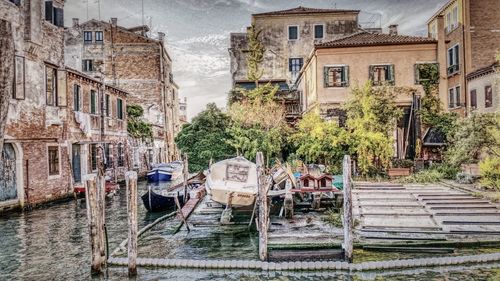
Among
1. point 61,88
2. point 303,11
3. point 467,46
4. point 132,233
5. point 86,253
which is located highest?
point 303,11

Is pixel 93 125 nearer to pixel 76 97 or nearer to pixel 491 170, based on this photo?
pixel 76 97

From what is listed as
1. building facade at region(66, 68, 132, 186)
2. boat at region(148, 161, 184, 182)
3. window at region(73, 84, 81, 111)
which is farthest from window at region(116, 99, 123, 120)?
window at region(73, 84, 81, 111)

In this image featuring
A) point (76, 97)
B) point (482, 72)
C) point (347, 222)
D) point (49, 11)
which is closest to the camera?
point (347, 222)

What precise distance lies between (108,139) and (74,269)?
16749 millimetres

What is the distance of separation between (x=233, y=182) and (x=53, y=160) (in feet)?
30.3

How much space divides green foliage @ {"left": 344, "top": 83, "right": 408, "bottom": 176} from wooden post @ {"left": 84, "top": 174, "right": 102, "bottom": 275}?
12.2 metres

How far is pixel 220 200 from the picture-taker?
14078 millimetres

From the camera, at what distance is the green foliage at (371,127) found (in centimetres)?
1859

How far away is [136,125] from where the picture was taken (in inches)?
1259

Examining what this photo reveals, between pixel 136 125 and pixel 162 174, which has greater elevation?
pixel 136 125

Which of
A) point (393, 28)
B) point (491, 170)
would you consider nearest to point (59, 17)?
point (491, 170)

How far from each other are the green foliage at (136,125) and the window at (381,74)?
16.1 meters

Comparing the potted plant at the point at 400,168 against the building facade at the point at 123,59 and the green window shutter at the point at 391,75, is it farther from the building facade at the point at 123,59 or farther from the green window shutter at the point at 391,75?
the building facade at the point at 123,59

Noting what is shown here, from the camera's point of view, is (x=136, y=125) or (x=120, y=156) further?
(x=136, y=125)
